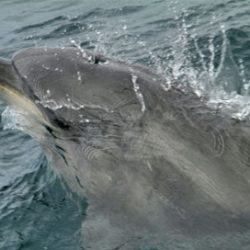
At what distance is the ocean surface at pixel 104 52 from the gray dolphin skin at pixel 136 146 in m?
0.23

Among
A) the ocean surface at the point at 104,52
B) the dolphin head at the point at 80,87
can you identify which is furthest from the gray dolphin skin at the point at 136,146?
the ocean surface at the point at 104,52

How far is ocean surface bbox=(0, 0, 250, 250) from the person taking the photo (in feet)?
21.7

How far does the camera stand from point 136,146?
18.5ft

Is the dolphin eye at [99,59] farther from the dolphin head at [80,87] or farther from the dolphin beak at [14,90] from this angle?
the dolphin beak at [14,90]

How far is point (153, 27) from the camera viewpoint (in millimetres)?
13539

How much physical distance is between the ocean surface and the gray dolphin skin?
23 cm

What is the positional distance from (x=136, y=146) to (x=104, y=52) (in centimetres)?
327

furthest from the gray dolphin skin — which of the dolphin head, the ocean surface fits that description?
the ocean surface

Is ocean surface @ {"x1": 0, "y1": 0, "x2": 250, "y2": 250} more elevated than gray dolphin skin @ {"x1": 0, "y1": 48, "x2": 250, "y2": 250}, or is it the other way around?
gray dolphin skin @ {"x1": 0, "y1": 48, "x2": 250, "y2": 250}

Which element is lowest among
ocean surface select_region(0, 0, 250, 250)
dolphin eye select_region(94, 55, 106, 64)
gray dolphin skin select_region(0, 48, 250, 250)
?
ocean surface select_region(0, 0, 250, 250)

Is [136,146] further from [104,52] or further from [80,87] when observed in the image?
[104,52]

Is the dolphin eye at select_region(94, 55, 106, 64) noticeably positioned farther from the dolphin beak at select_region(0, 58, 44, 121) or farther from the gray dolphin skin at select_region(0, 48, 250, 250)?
the dolphin beak at select_region(0, 58, 44, 121)

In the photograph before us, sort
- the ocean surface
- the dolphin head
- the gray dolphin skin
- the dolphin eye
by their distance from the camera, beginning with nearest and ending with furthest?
the gray dolphin skin → the dolphin head → the dolphin eye → the ocean surface

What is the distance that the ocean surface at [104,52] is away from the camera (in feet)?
21.7
